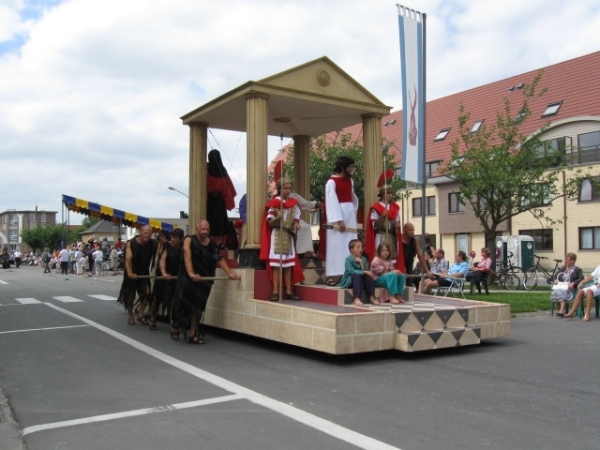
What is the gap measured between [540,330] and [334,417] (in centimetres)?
701

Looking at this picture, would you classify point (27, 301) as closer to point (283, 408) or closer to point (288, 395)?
point (288, 395)

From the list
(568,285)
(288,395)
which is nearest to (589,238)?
(568,285)

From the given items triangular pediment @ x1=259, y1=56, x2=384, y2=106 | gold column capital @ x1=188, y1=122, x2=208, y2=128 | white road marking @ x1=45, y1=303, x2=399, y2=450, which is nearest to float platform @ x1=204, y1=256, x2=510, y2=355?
white road marking @ x1=45, y1=303, x2=399, y2=450

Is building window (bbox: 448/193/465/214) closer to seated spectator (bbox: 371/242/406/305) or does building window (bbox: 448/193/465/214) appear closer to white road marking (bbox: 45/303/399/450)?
seated spectator (bbox: 371/242/406/305)

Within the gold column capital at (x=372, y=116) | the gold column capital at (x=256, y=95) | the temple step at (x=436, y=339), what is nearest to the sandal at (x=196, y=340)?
the temple step at (x=436, y=339)

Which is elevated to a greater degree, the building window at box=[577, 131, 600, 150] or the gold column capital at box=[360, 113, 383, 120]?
the building window at box=[577, 131, 600, 150]

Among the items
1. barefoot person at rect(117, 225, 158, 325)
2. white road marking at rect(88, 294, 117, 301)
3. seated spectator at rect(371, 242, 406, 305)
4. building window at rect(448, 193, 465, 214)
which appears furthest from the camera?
building window at rect(448, 193, 465, 214)

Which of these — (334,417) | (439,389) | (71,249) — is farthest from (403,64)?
(71,249)

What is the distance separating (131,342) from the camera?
977cm

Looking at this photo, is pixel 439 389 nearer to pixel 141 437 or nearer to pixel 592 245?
pixel 141 437

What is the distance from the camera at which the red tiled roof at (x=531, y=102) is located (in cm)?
3725

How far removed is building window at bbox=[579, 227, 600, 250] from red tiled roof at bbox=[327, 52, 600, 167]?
20.7ft

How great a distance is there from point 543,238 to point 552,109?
7624mm

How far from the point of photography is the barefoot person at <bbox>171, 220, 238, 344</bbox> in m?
9.59
